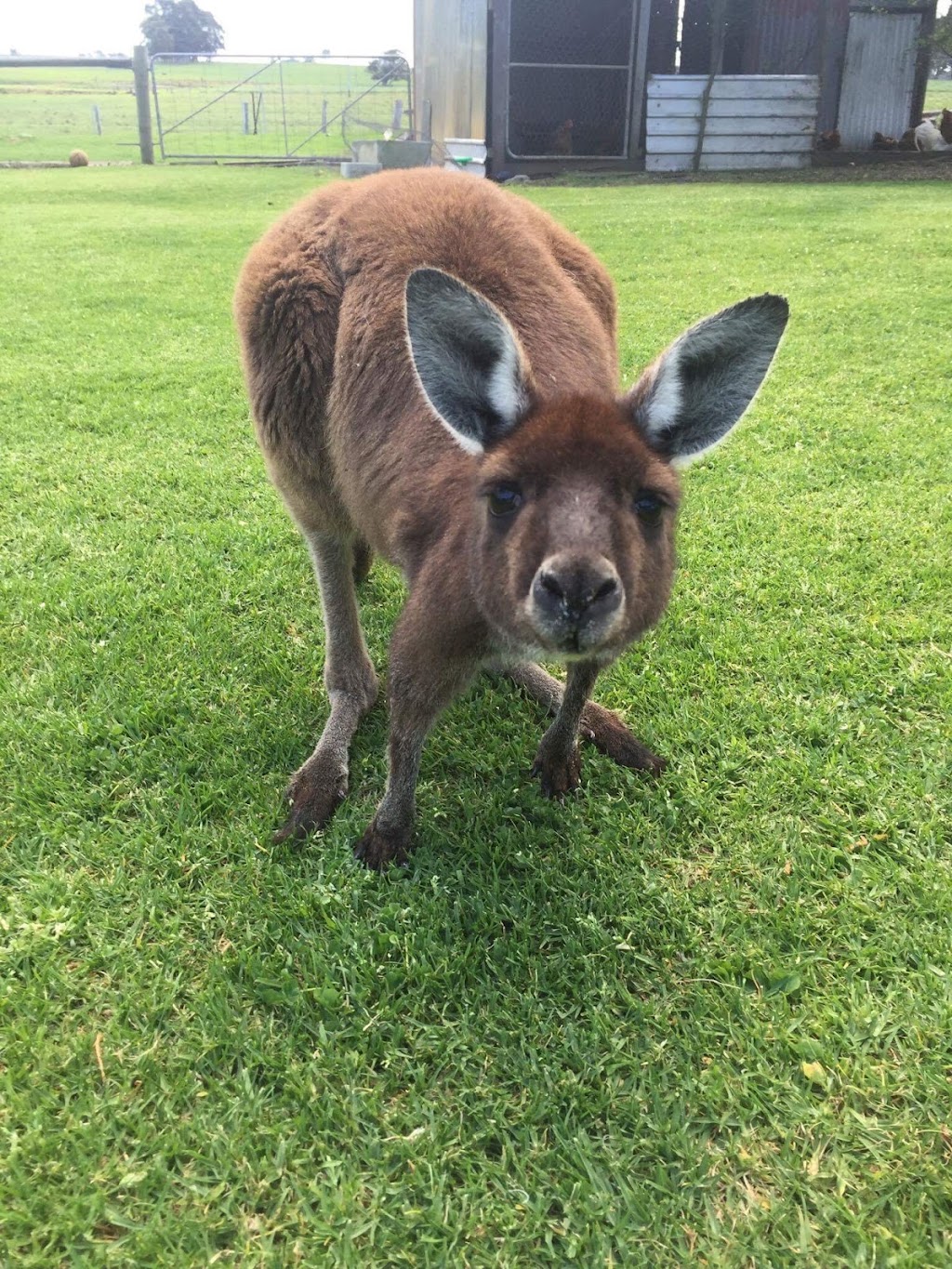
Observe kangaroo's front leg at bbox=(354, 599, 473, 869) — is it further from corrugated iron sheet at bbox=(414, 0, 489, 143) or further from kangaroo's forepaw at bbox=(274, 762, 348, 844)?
corrugated iron sheet at bbox=(414, 0, 489, 143)

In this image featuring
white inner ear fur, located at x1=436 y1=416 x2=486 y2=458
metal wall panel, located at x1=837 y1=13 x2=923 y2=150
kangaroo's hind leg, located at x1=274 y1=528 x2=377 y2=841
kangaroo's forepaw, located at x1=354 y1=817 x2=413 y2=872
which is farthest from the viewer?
metal wall panel, located at x1=837 y1=13 x2=923 y2=150

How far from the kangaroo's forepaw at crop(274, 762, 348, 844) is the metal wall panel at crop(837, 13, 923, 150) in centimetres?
1876

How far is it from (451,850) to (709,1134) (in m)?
0.91

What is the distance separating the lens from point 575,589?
1610 millimetres

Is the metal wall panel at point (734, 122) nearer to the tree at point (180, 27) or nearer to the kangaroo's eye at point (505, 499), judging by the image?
the kangaroo's eye at point (505, 499)

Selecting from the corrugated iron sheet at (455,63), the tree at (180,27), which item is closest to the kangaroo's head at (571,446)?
the corrugated iron sheet at (455,63)

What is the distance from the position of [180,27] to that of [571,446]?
323 feet

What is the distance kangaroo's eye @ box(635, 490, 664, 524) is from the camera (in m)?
1.89

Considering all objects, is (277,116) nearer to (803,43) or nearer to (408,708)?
(803,43)

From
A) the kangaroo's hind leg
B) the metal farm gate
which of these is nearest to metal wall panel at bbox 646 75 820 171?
the metal farm gate

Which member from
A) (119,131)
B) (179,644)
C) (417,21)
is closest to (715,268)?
(179,644)

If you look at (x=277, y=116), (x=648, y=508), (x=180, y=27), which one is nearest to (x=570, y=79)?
(x=277, y=116)

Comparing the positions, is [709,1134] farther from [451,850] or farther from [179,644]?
[179,644]

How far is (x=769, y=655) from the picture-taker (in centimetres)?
299
